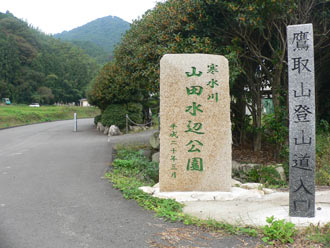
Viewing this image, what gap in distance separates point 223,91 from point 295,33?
1.73 meters

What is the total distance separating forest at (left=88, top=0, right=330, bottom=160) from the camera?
24.3 ft

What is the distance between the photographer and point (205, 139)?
559cm

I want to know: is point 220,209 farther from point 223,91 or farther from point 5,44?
point 5,44

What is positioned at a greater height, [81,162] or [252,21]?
[252,21]

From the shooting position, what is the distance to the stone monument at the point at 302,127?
414 centimetres

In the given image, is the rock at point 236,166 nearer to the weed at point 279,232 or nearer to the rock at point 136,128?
the weed at point 279,232

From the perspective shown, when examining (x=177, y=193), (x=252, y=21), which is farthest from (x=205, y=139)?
(x=252, y=21)

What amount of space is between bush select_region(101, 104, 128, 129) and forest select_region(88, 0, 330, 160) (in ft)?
21.1

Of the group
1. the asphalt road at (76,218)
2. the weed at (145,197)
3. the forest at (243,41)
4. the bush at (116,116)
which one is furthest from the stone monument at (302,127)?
the bush at (116,116)

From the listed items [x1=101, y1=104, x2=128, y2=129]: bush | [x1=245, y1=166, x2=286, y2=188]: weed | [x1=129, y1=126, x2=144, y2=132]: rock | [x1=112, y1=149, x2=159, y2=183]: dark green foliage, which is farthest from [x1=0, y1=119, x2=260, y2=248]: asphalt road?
[x1=129, y1=126, x2=144, y2=132]: rock

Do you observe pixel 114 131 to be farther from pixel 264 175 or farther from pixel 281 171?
pixel 281 171

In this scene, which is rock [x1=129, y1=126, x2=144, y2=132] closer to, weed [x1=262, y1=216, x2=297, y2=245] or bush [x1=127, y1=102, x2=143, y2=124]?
bush [x1=127, y1=102, x2=143, y2=124]

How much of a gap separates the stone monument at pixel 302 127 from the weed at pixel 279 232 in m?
0.49

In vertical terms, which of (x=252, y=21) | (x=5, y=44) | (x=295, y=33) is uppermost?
(x=5, y=44)
